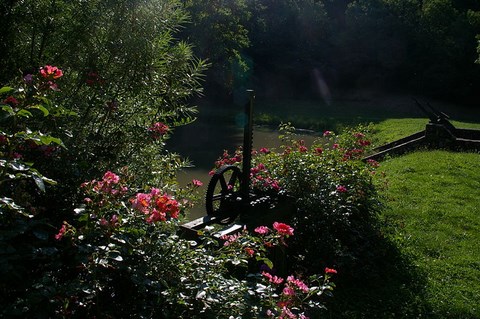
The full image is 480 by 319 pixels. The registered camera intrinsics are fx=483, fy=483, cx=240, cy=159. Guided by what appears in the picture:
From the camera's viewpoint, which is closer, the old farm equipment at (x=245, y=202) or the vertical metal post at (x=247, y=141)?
the old farm equipment at (x=245, y=202)

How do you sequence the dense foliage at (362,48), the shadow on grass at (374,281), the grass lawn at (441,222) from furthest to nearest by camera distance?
the dense foliage at (362,48) → the grass lawn at (441,222) → the shadow on grass at (374,281)

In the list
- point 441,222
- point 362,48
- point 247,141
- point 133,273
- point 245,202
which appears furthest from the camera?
point 362,48

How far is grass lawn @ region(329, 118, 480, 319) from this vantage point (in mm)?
4555

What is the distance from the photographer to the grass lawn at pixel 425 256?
14.9 ft

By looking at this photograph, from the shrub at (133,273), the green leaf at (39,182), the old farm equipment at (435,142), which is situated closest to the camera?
the green leaf at (39,182)

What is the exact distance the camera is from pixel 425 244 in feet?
19.9

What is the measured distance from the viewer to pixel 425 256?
5.76 m

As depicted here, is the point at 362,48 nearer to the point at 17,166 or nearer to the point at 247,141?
the point at 247,141

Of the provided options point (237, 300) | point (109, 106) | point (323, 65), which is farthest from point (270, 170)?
point (323, 65)

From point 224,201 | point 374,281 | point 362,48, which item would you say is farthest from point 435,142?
point 362,48

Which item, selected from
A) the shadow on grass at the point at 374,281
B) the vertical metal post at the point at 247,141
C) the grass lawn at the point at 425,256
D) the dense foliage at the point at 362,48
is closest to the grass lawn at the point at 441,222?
the grass lawn at the point at 425,256

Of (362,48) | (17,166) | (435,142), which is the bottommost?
(435,142)

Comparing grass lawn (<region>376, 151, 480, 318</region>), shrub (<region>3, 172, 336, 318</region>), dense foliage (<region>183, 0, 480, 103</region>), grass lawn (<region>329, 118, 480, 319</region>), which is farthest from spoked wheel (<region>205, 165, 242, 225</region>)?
dense foliage (<region>183, 0, 480, 103</region>)

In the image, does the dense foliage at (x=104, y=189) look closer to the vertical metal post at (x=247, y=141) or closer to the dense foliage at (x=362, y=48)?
the vertical metal post at (x=247, y=141)
